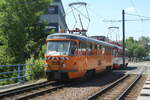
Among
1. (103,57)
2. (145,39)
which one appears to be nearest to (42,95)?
(103,57)

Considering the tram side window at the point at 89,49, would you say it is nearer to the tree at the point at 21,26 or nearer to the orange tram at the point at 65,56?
the orange tram at the point at 65,56

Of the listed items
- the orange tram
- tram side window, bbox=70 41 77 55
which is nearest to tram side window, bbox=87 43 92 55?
the orange tram

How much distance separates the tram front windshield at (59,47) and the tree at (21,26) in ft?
36.8

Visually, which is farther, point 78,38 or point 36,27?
point 36,27

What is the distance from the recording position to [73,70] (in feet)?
49.9

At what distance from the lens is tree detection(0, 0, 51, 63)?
26156 millimetres

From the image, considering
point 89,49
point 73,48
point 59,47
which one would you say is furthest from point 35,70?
point 89,49

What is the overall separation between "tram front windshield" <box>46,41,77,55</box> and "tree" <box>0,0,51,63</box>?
11.2 metres

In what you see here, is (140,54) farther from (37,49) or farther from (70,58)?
(70,58)

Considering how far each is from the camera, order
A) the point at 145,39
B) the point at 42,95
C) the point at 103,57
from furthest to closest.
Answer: the point at 145,39 < the point at 103,57 < the point at 42,95

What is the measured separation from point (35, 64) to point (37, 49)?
31.4 ft

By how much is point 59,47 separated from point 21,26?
12.3m

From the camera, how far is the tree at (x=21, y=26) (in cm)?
2616

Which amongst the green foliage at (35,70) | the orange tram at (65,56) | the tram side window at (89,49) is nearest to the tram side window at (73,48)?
the orange tram at (65,56)
